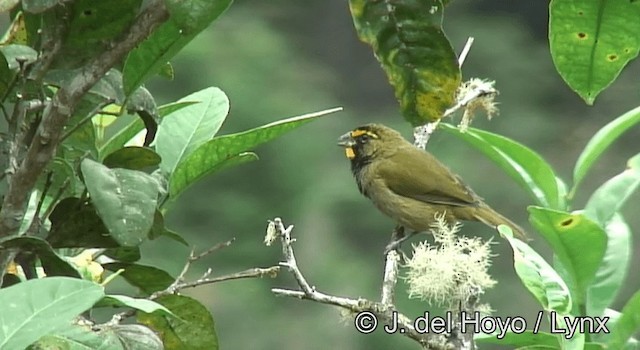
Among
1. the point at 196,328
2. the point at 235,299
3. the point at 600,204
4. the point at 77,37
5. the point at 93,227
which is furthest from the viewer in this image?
the point at 235,299

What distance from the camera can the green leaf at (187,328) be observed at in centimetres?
129

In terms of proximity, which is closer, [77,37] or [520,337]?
[77,37]

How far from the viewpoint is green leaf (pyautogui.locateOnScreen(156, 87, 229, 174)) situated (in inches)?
55.3

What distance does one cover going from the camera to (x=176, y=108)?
4.43ft

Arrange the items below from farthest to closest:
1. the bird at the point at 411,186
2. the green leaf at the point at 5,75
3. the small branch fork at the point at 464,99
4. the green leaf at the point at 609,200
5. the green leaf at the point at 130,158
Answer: the bird at the point at 411,186 < the small branch fork at the point at 464,99 < the green leaf at the point at 609,200 < the green leaf at the point at 130,158 < the green leaf at the point at 5,75

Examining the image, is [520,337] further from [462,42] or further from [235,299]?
[462,42]

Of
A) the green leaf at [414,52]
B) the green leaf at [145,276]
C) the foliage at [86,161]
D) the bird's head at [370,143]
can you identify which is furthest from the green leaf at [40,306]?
the bird's head at [370,143]

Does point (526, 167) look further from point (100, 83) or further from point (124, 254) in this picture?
point (100, 83)

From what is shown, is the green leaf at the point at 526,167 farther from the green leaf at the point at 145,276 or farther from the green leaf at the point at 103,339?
the green leaf at the point at 103,339

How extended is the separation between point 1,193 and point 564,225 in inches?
25.9

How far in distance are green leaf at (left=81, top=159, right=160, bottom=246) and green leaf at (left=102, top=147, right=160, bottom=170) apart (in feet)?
0.35

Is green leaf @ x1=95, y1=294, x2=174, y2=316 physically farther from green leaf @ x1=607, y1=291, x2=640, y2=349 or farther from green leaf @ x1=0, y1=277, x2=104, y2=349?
green leaf @ x1=607, y1=291, x2=640, y2=349

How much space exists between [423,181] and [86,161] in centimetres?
312

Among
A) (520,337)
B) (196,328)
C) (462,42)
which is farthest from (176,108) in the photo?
(462,42)
